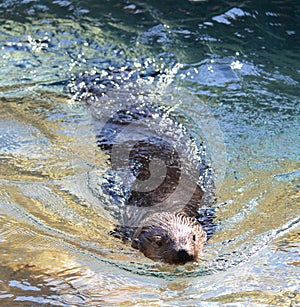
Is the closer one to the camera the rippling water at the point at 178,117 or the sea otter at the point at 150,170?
the rippling water at the point at 178,117

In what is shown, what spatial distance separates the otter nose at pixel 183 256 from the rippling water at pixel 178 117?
127mm

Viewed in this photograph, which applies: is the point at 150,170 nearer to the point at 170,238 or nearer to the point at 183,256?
the point at 170,238

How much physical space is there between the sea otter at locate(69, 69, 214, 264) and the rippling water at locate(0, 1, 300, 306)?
0.46 feet

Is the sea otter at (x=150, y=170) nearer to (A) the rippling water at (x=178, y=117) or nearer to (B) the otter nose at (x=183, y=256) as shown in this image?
(B) the otter nose at (x=183, y=256)

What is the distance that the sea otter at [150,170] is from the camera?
3.65 meters

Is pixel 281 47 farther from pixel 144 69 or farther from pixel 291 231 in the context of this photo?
pixel 291 231

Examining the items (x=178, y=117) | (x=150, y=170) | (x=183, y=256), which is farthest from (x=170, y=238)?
(x=178, y=117)

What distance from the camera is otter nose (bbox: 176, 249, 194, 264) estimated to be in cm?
346

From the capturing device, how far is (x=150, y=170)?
169 inches

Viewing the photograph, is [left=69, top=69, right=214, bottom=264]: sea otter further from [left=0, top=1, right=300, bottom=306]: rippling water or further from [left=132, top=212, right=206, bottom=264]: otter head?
[left=0, top=1, right=300, bottom=306]: rippling water

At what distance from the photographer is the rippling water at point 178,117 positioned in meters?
3.45

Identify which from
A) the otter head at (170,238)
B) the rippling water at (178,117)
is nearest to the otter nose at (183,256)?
the otter head at (170,238)

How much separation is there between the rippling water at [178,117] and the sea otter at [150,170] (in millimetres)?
139

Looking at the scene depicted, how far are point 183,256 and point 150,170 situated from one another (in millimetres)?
1006
